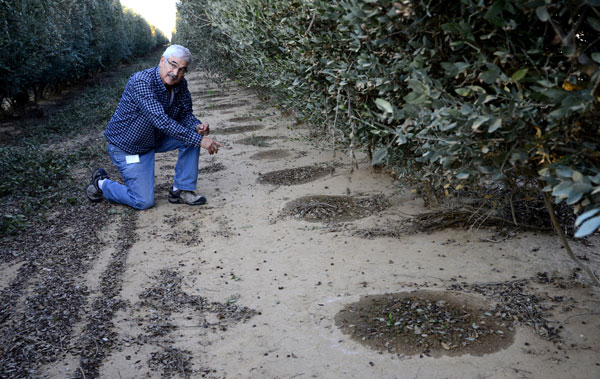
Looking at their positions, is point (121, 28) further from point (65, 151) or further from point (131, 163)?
point (131, 163)

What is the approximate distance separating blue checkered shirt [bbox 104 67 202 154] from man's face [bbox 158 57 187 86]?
0.10 metres

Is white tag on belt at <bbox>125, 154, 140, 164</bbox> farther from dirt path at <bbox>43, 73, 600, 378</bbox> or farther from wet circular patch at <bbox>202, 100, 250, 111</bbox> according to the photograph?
wet circular patch at <bbox>202, 100, 250, 111</bbox>

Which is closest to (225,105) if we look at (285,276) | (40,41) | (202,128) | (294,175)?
(40,41)

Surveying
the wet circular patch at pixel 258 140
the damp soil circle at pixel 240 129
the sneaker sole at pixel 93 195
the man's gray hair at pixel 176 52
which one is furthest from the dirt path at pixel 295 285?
the damp soil circle at pixel 240 129

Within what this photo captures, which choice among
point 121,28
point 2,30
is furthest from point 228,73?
point 121,28

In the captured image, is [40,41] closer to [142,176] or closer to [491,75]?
[142,176]

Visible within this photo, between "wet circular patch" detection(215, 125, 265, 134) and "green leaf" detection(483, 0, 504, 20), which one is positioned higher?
"green leaf" detection(483, 0, 504, 20)

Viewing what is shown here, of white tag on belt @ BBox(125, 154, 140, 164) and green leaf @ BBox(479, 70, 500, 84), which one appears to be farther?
white tag on belt @ BBox(125, 154, 140, 164)

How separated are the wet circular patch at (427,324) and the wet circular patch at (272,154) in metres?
5.42

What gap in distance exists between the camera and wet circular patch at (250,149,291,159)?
9055mm

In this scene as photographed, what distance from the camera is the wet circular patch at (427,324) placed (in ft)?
10.6

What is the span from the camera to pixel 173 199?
656 cm

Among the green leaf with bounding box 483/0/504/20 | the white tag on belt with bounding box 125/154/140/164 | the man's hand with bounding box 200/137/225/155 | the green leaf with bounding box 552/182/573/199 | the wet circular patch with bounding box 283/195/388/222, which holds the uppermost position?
the green leaf with bounding box 483/0/504/20

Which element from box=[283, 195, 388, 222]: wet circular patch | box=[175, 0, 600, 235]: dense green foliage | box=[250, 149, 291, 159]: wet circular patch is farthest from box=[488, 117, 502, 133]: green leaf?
box=[250, 149, 291, 159]: wet circular patch
